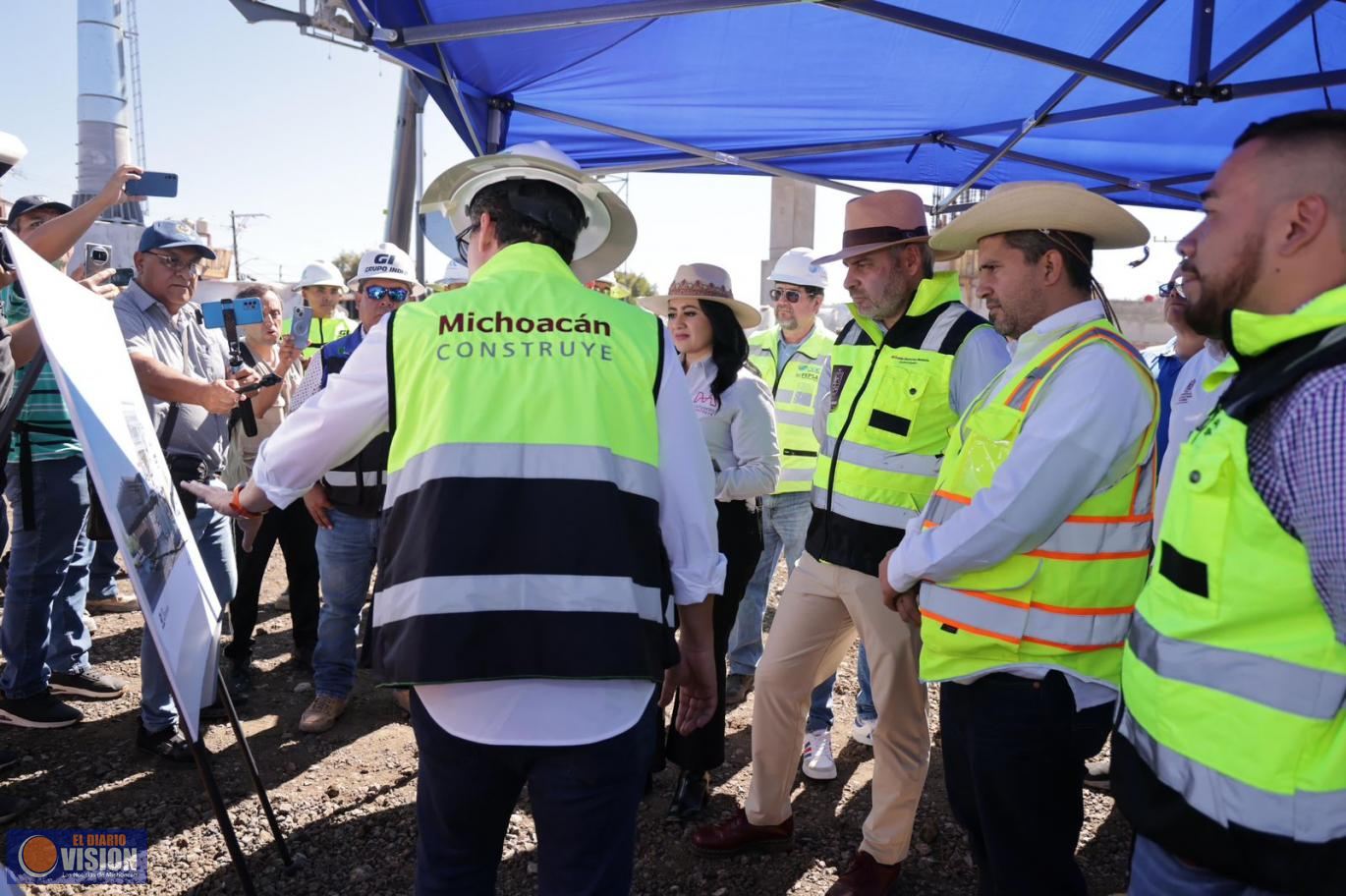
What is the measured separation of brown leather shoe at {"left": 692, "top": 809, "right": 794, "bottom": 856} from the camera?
10.3 feet

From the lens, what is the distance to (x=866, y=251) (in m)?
2.90

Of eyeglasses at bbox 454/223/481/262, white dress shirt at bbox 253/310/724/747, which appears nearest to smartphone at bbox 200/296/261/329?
eyeglasses at bbox 454/223/481/262

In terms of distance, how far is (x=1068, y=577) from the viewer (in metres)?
2.04

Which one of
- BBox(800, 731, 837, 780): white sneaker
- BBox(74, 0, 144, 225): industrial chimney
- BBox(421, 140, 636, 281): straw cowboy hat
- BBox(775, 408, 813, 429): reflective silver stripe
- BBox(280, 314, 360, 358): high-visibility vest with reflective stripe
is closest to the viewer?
BBox(421, 140, 636, 281): straw cowboy hat

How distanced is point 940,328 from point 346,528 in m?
2.84

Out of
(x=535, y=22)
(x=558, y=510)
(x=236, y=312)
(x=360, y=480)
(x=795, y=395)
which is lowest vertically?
(x=360, y=480)

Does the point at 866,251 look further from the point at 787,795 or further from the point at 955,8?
the point at 787,795

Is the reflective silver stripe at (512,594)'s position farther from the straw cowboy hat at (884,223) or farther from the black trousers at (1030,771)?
the straw cowboy hat at (884,223)

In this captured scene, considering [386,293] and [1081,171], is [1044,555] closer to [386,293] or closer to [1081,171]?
[386,293]

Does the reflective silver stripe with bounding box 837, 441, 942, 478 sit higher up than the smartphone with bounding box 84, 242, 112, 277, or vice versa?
the smartphone with bounding box 84, 242, 112, 277

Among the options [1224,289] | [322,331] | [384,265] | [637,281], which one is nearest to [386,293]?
[384,265]

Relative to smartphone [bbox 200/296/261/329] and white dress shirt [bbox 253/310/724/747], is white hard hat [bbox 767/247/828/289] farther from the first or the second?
white dress shirt [bbox 253/310/724/747]

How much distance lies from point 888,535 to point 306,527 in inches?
130

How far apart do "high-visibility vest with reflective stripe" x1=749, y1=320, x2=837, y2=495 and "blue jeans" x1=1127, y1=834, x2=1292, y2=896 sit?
3273 mm
